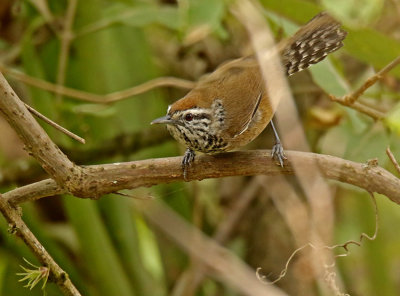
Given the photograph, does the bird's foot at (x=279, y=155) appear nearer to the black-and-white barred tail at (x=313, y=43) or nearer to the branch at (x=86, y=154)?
the black-and-white barred tail at (x=313, y=43)

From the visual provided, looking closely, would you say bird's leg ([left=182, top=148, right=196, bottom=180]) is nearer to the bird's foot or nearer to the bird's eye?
the bird's eye

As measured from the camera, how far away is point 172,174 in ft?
6.42

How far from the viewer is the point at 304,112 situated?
12.4ft

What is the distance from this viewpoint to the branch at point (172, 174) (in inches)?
73.7

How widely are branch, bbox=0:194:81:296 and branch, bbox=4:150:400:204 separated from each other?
4cm

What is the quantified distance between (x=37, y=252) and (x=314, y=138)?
2278mm

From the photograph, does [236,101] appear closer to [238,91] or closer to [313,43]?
[238,91]

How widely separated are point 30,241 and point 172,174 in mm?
446

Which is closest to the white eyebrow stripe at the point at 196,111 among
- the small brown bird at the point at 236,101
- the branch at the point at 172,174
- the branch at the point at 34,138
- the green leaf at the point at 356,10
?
the small brown bird at the point at 236,101

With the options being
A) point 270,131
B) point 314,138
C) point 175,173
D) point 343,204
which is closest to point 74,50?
point 270,131

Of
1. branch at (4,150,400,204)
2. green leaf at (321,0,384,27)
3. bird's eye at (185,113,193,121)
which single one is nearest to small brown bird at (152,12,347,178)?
bird's eye at (185,113,193,121)

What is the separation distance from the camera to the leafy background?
2906 mm

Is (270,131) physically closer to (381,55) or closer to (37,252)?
(381,55)

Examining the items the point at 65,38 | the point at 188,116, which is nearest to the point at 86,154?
the point at 65,38
